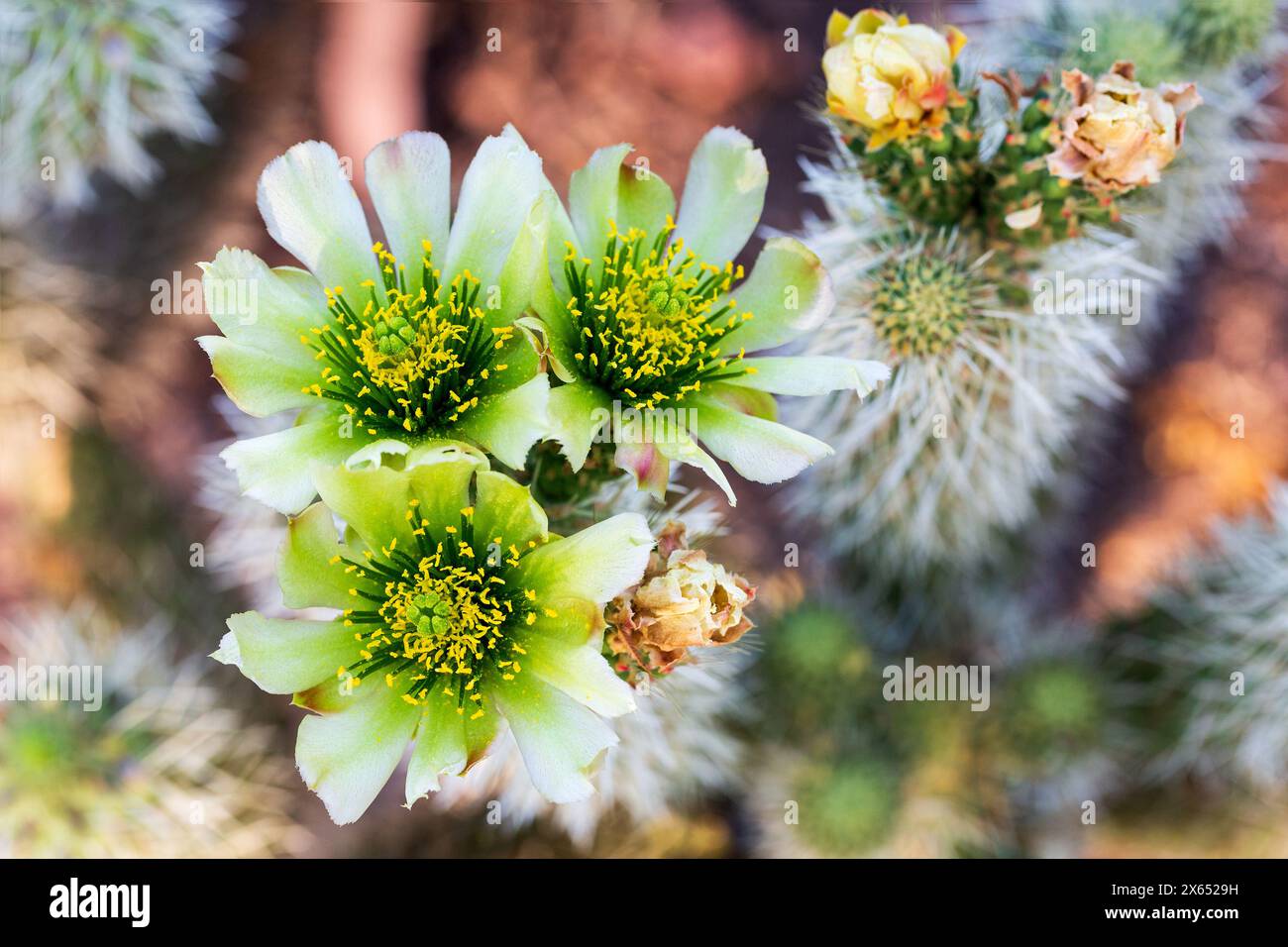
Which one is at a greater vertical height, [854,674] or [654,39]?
[654,39]

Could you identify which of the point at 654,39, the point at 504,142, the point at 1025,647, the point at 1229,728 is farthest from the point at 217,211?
the point at 1229,728

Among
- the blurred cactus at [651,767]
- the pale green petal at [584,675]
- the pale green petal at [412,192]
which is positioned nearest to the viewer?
the pale green petal at [584,675]

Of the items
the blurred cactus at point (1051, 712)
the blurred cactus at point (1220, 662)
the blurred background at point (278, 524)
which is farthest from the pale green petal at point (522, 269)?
the blurred cactus at point (1220, 662)

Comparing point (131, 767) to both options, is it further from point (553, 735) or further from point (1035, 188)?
point (1035, 188)

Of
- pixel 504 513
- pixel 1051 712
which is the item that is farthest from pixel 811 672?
pixel 504 513

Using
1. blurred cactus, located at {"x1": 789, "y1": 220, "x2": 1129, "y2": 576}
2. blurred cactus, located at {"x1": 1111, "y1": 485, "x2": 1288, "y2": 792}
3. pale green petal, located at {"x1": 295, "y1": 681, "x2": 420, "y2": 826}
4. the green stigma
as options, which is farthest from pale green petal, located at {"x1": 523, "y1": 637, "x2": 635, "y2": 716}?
blurred cactus, located at {"x1": 1111, "y1": 485, "x2": 1288, "y2": 792}

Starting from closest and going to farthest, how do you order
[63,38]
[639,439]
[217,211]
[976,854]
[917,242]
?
1. [639,439]
2. [917,242]
3. [63,38]
4. [976,854]
5. [217,211]

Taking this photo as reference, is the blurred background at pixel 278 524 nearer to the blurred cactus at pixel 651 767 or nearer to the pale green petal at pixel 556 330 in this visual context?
the blurred cactus at pixel 651 767

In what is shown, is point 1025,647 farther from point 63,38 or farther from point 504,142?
point 63,38
